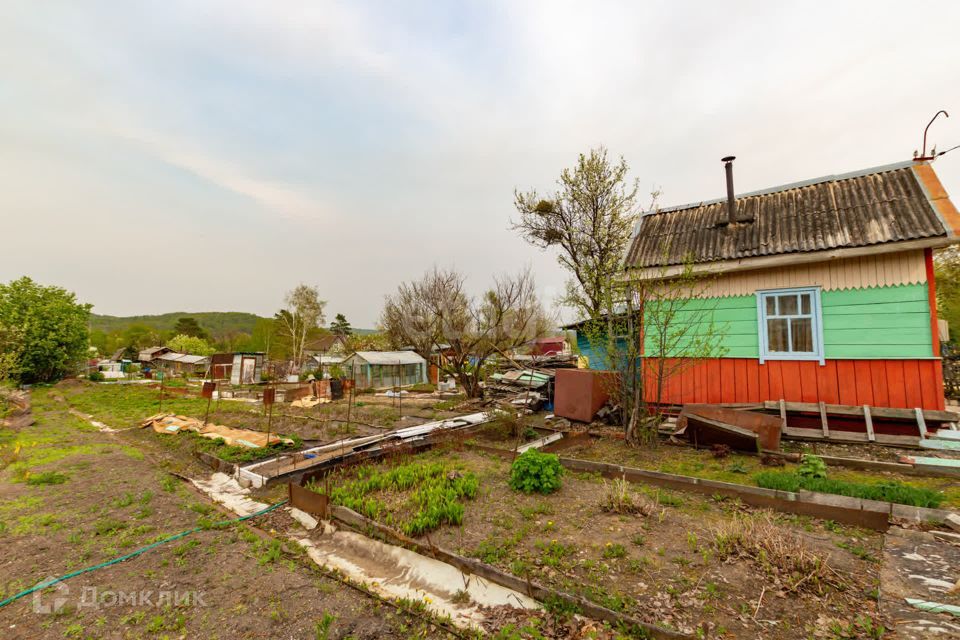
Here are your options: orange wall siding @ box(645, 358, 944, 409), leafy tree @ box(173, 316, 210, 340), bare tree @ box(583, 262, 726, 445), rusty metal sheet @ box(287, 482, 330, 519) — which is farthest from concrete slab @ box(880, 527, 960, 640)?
Answer: leafy tree @ box(173, 316, 210, 340)

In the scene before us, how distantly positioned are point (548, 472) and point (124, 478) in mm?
8134

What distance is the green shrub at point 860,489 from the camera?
4492 mm

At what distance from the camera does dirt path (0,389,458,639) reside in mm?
3467

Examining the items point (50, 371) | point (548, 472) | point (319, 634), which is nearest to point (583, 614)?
point (319, 634)

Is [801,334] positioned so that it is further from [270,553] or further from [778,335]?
[270,553]

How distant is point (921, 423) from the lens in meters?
6.99

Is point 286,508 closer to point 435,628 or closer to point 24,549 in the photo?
point 24,549

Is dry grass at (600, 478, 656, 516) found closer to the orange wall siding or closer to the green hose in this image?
the orange wall siding

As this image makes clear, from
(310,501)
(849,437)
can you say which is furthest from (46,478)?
(849,437)

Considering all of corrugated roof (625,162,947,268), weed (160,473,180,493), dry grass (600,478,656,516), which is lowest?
weed (160,473,180,493)

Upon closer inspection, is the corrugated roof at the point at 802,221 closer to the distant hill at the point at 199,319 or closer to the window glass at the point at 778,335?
the window glass at the point at 778,335

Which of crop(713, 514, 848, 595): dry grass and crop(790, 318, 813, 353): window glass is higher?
crop(790, 318, 813, 353): window glass

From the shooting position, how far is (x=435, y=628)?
132 inches

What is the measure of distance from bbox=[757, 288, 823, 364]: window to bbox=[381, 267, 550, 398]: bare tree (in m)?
11.1
